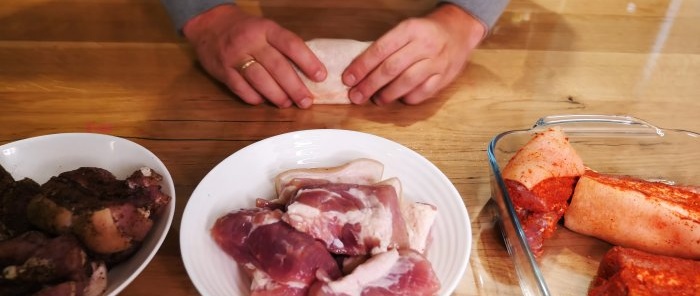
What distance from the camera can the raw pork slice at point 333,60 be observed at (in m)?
1.33

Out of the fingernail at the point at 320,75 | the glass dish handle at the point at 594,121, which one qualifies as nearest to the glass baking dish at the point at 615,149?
the glass dish handle at the point at 594,121

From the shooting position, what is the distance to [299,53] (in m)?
1.29

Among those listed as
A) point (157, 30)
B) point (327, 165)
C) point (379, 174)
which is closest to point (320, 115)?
point (327, 165)

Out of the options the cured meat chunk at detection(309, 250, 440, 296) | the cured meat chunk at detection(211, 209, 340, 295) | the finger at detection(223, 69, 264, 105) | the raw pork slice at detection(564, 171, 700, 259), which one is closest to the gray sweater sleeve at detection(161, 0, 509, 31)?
the finger at detection(223, 69, 264, 105)

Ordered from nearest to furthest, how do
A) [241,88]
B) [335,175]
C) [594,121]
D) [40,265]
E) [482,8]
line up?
[40,265]
[335,175]
[594,121]
[241,88]
[482,8]

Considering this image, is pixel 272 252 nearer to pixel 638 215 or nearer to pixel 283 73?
pixel 283 73

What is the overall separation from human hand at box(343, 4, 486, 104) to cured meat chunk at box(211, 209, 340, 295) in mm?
536

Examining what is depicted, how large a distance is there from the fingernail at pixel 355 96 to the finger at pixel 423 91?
0.41 feet

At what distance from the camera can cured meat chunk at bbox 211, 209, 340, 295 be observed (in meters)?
0.85

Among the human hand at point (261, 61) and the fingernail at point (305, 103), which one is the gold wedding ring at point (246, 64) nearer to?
the human hand at point (261, 61)

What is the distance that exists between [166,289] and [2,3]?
1328 mm

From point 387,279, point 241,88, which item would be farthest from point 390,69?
point 387,279

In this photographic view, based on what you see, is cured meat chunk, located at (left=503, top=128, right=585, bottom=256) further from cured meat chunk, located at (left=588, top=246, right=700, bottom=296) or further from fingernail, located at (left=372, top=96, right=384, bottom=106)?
fingernail, located at (left=372, top=96, right=384, bottom=106)

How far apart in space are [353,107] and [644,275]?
2.59ft
